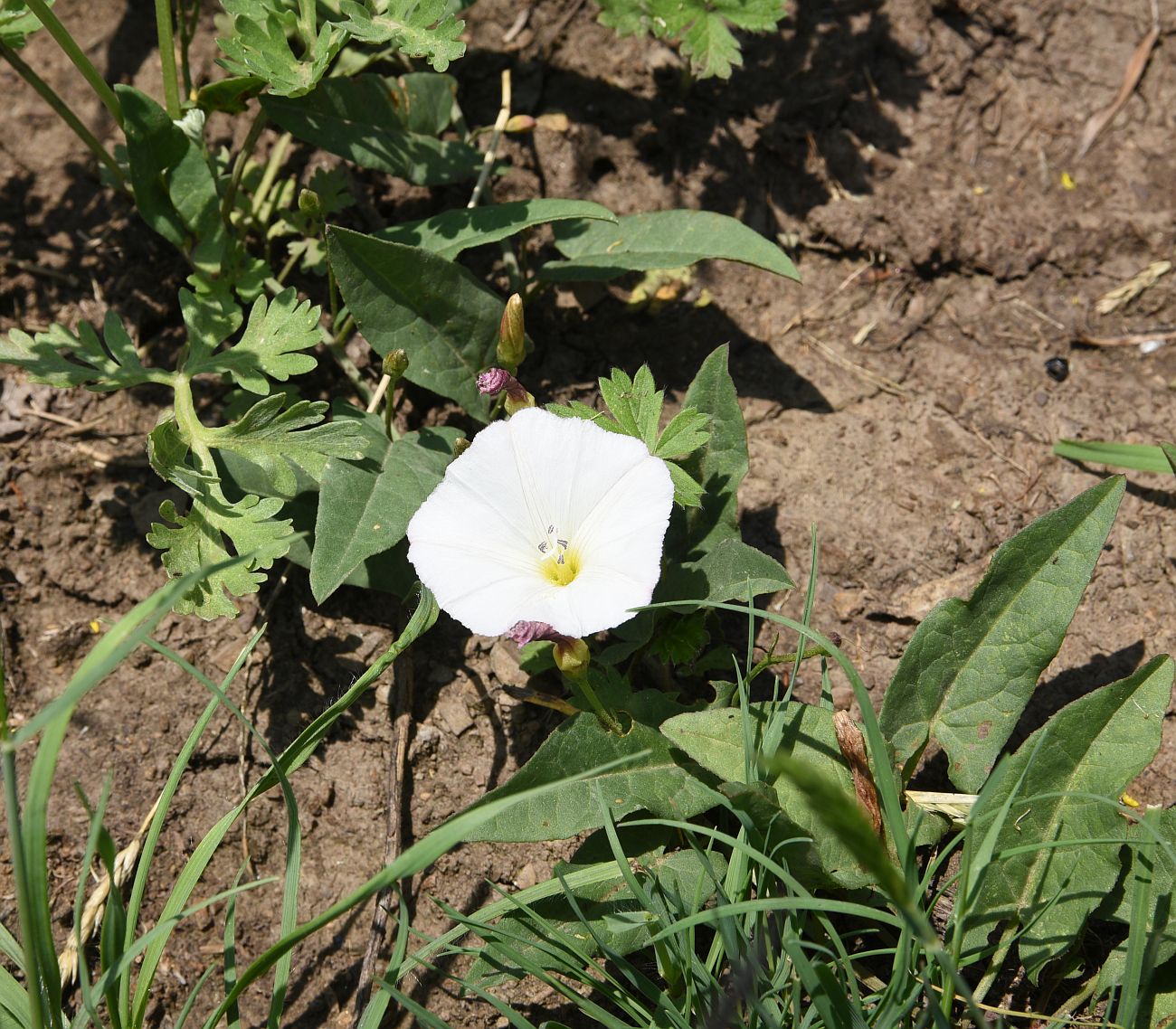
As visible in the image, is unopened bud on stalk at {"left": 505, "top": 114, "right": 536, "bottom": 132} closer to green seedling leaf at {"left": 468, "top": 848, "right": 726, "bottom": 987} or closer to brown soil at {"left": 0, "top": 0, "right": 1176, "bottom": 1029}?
brown soil at {"left": 0, "top": 0, "right": 1176, "bottom": 1029}

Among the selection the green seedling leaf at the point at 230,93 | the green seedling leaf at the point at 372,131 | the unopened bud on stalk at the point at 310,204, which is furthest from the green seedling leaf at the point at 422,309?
the green seedling leaf at the point at 230,93

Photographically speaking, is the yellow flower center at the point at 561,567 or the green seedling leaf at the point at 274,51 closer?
the yellow flower center at the point at 561,567

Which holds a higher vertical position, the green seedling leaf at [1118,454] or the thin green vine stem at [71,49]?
the thin green vine stem at [71,49]

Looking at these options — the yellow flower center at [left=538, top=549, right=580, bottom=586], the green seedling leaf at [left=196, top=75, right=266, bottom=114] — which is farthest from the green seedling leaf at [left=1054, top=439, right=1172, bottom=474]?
the green seedling leaf at [left=196, top=75, right=266, bottom=114]

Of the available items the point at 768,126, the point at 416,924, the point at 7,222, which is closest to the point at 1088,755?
the point at 416,924

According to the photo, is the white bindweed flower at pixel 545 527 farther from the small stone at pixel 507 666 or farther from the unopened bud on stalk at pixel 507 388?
the small stone at pixel 507 666

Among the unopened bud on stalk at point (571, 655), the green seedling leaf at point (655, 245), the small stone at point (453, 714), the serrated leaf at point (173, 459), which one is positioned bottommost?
the small stone at point (453, 714)

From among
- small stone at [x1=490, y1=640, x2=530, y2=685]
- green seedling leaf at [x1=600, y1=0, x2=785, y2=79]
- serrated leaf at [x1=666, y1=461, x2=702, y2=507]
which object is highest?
green seedling leaf at [x1=600, y1=0, x2=785, y2=79]
